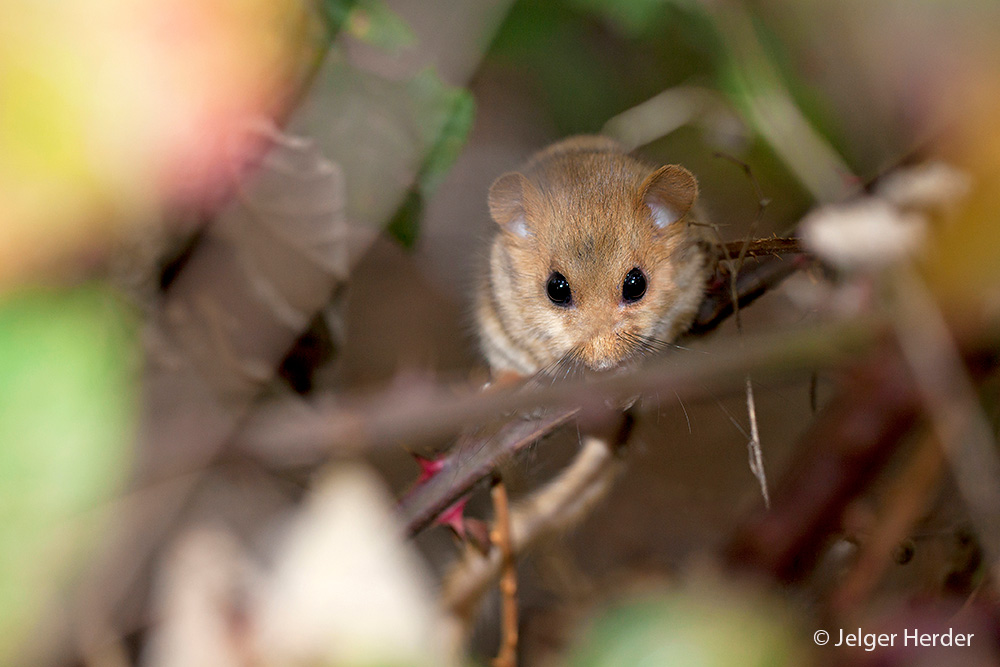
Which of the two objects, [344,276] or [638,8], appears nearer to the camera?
[344,276]

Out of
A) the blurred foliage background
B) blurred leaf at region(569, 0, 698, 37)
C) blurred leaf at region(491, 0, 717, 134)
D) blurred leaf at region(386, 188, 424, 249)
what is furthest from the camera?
blurred leaf at region(491, 0, 717, 134)

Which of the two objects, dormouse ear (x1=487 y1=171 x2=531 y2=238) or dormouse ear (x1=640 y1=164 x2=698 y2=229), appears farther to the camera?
dormouse ear (x1=487 y1=171 x2=531 y2=238)

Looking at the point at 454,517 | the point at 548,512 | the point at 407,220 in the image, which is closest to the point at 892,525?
the point at 548,512

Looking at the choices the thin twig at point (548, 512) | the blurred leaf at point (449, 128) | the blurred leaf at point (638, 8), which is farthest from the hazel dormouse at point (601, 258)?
the blurred leaf at point (638, 8)

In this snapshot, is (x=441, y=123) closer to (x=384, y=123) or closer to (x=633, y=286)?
(x=384, y=123)

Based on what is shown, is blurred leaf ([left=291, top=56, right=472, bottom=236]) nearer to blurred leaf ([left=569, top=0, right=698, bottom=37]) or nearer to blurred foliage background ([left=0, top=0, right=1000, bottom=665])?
blurred foliage background ([left=0, top=0, right=1000, bottom=665])

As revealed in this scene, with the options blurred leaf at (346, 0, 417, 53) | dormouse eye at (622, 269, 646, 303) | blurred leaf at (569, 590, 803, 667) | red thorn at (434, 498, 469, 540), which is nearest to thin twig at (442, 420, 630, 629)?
red thorn at (434, 498, 469, 540)

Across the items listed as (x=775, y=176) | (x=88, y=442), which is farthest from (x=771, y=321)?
(x=88, y=442)
